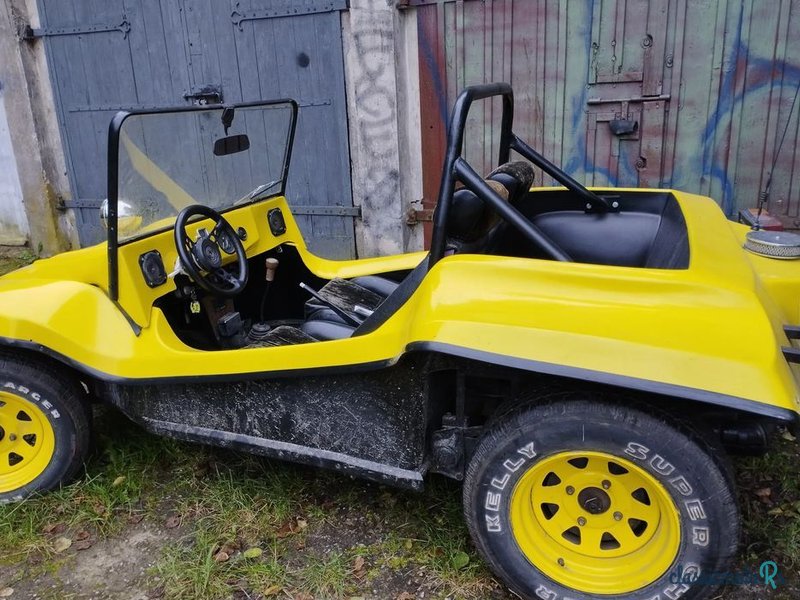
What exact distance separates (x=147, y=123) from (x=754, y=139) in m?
4.02

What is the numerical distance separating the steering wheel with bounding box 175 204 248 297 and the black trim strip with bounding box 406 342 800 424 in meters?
1.06

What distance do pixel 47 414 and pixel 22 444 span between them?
0.22 meters

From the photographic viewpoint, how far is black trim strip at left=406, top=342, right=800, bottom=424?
1688 millimetres

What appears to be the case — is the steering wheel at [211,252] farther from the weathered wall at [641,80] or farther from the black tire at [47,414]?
the weathered wall at [641,80]

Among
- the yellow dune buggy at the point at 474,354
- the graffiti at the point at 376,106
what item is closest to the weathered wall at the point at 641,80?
the graffiti at the point at 376,106

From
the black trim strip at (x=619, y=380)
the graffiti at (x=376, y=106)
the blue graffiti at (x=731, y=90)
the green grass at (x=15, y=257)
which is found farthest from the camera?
the green grass at (x=15, y=257)

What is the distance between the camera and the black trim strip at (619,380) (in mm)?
1688

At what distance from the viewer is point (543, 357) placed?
6.21 feet

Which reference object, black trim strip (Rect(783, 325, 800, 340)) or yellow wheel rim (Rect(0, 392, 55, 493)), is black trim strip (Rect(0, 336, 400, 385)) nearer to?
yellow wheel rim (Rect(0, 392, 55, 493))

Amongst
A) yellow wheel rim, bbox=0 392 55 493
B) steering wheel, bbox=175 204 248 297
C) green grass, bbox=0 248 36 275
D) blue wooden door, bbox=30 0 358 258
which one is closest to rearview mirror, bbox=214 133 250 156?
steering wheel, bbox=175 204 248 297

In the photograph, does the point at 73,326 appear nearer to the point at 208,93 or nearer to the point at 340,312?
the point at 340,312

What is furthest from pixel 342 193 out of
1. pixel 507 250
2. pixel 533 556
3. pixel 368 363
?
pixel 533 556

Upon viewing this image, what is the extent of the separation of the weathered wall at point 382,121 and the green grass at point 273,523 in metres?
2.96

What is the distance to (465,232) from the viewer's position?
7.54 feet
